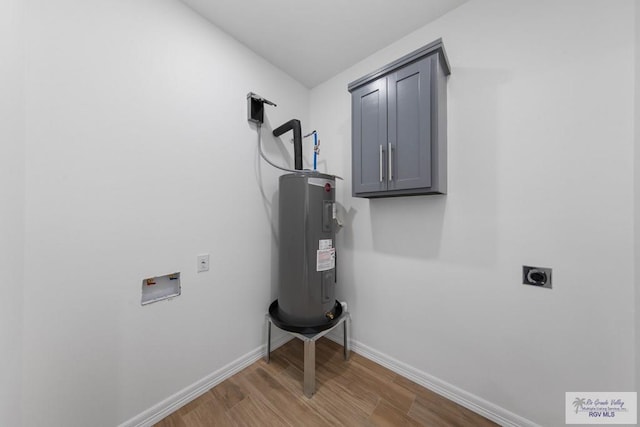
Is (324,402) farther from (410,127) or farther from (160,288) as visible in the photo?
(410,127)

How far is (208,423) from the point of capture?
3.82 ft

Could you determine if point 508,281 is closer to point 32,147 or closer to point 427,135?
point 427,135

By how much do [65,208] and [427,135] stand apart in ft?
5.98

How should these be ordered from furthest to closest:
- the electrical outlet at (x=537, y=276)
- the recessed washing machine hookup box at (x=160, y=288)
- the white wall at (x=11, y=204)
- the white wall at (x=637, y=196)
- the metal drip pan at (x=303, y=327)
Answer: the metal drip pan at (x=303, y=327) < the recessed washing machine hookup box at (x=160, y=288) < the electrical outlet at (x=537, y=276) < the white wall at (x=637, y=196) < the white wall at (x=11, y=204)

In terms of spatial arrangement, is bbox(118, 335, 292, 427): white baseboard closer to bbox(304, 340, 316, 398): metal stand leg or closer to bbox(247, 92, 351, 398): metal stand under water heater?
bbox(247, 92, 351, 398): metal stand under water heater

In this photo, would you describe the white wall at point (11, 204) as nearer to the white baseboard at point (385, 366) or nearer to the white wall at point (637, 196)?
the white baseboard at point (385, 366)

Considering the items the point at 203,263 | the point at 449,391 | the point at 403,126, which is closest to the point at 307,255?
the point at 203,263

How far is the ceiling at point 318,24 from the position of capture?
131cm

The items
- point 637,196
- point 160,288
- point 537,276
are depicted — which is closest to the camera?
point 637,196

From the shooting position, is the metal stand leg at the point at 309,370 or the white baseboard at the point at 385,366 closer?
the white baseboard at the point at 385,366

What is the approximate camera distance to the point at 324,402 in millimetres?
1293

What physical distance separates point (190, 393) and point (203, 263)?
0.80 meters

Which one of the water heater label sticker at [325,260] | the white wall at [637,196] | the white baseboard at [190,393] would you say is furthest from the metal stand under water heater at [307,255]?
the white wall at [637,196]

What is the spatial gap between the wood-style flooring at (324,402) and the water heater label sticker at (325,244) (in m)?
0.92
